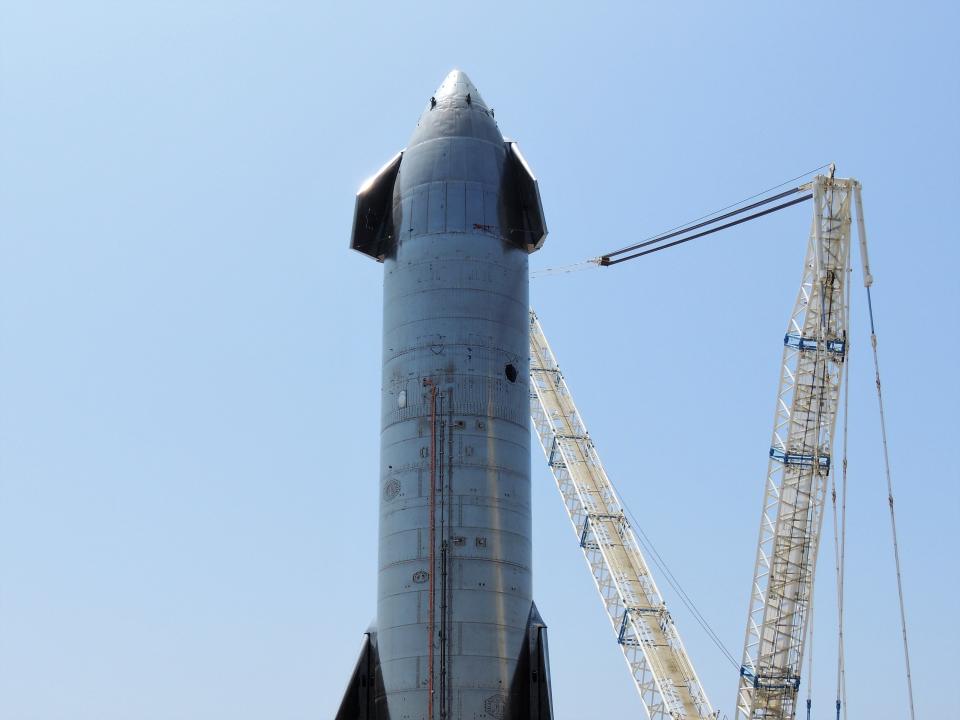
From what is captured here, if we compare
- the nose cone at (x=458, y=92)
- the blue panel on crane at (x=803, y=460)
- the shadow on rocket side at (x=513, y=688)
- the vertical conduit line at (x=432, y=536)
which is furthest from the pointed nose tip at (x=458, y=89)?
the blue panel on crane at (x=803, y=460)

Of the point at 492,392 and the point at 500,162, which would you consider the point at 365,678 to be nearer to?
the point at 492,392

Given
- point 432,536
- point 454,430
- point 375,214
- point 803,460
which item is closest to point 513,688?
point 432,536

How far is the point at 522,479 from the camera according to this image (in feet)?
109

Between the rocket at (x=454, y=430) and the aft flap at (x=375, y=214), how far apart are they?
44 mm

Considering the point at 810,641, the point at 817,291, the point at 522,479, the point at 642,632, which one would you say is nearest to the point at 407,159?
the point at 522,479

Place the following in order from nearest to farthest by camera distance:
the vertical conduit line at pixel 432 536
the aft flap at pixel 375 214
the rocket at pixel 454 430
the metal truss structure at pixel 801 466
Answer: the vertical conduit line at pixel 432 536 → the rocket at pixel 454 430 → the aft flap at pixel 375 214 → the metal truss structure at pixel 801 466

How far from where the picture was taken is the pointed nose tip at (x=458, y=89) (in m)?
37.6

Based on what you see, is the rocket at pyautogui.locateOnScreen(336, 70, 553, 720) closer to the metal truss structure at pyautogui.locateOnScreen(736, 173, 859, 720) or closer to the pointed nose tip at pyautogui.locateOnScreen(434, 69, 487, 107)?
the pointed nose tip at pyautogui.locateOnScreen(434, 69, 487, 107)

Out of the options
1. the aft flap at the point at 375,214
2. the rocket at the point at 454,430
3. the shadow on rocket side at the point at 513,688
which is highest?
the aft flap at the point at 375,214

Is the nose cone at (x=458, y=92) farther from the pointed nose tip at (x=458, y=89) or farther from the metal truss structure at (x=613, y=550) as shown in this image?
the metal truss structure at (x=613, y=550)

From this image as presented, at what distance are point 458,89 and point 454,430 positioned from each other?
11.8m

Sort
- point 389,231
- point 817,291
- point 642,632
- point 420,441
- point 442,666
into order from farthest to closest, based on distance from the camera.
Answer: point 642,632
point 817,291
point 389,231
point 420,441
point 442,666

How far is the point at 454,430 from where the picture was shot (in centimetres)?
3250

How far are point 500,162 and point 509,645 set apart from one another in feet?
47.5
